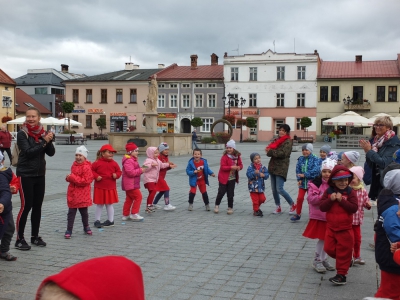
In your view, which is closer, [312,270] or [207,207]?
[312,270]

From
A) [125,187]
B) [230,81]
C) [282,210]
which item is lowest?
[282,210]

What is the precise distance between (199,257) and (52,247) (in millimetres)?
2088

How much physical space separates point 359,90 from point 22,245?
53.9 metres

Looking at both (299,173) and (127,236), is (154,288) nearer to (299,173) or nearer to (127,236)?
(127,236)

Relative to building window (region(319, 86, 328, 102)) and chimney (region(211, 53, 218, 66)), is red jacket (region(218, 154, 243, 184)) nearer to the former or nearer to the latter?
building window (region(319, 86, 328, 102))

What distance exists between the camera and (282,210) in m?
9.89

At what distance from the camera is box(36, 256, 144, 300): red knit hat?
1207 millimetres

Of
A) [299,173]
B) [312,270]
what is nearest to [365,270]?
[312,270]

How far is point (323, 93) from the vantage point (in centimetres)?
5628

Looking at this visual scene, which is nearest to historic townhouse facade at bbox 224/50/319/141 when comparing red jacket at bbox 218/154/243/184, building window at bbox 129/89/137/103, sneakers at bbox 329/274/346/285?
building window at bbox 129/89/137/103

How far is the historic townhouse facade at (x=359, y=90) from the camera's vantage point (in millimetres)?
54062

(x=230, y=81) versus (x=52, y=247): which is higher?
(x=230, y=81)

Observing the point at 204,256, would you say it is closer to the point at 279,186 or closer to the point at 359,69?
the point at 279,186

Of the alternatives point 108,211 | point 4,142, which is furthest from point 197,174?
point 4,142
